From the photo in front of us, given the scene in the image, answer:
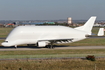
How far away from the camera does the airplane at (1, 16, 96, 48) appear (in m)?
45.6

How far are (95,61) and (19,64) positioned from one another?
9351mm

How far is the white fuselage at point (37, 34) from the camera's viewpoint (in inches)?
1793

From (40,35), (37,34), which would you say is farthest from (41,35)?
(37,34)

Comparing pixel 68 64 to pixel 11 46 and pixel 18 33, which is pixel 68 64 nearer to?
pixel 18 33

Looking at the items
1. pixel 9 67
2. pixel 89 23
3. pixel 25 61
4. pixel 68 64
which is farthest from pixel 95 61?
pixel 89 23

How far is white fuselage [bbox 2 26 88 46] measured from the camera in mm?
45531

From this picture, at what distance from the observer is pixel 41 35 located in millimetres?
46719

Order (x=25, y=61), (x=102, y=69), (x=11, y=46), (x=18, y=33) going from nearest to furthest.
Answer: (x=102, y=69), (x=25, y=61), (x=18, y=33), (x=11, y=46)

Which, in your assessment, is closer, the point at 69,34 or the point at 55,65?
the point at 55,65

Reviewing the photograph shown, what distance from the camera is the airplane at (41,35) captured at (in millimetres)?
45562

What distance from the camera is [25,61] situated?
3005cm

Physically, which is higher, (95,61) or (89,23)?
(89,23)

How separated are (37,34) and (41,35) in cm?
80

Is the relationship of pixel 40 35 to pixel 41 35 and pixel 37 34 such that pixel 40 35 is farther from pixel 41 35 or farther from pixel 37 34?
pixel 37 34
